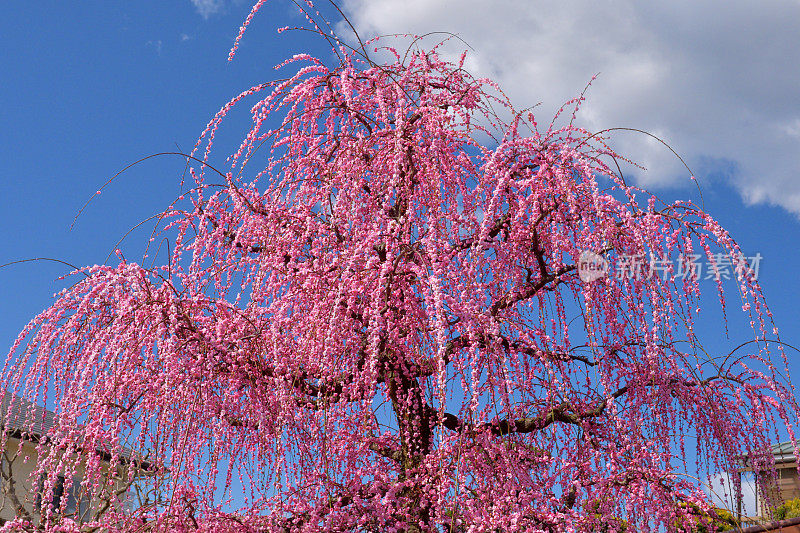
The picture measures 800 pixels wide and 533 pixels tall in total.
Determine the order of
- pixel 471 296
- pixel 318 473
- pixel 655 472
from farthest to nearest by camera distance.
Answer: pixel 655 472, pixel 318 473, pixel 471 296

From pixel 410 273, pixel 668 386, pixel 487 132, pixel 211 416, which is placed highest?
pixel 487 132

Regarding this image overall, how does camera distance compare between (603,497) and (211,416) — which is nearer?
(211,416)

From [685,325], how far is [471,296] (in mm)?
1790

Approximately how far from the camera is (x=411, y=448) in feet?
18.7

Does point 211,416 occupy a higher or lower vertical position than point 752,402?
lower

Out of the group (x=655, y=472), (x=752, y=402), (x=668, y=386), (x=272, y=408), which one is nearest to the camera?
(x=272, y=408)

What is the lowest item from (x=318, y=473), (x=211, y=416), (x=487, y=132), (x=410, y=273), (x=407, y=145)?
(x=318, y=473)

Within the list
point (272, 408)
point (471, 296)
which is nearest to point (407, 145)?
point (471, 296)

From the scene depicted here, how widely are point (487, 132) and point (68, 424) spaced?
4.17 meters

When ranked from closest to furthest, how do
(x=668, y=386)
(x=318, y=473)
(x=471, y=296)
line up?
(x=471, y=296) → (x=318, y=473) → (x=668, y=386)

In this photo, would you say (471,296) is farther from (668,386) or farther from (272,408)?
(668,386)

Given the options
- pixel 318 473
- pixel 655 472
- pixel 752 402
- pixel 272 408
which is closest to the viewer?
pixel 272 408

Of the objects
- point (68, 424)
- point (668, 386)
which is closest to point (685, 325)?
point (668, 386)

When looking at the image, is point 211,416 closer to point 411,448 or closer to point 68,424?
point 68,424
